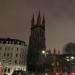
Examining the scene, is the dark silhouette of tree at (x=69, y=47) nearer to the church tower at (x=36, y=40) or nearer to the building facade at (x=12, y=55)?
the church tower at (x=36, y=40)

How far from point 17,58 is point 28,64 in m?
8.00

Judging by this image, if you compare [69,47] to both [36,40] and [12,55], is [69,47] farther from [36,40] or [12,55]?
[12,55]

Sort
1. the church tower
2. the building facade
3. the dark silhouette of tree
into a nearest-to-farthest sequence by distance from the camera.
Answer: the building facade
the dark silhouette of tree
the church tower

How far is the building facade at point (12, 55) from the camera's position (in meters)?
95.8

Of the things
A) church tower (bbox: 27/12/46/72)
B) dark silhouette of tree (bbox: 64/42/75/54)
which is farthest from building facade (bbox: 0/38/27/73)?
dark silhouette of tree (bbox: 64/42/75/54)

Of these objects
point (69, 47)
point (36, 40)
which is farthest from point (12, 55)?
point (69, 47)

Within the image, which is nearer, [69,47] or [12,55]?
[12,55]

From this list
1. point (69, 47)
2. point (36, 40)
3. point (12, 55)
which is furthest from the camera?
point (36, 40)

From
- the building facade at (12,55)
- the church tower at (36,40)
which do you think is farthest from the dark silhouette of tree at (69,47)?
the building facade at (12,55)

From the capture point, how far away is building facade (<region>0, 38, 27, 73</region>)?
314 ft

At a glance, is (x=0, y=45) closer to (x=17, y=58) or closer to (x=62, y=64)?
(x=17, y=58)

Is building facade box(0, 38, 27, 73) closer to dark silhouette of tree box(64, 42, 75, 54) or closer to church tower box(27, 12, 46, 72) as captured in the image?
church tower box(27, 12, 46, 72)

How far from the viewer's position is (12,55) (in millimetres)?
97312

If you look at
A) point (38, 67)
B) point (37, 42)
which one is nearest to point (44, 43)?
point (37, 42)
